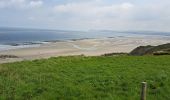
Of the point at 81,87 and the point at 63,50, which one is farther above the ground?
the point at 81,87

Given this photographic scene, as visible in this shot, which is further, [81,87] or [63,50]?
[63,50]

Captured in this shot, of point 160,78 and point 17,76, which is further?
point 17,76

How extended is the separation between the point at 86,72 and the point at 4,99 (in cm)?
755

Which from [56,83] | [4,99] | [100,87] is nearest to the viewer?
[4,99]

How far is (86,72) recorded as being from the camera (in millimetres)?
18359

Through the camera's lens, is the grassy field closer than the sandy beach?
Yes

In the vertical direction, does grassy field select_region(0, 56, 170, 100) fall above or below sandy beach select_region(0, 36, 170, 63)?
above

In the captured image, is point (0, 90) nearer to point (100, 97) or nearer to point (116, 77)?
point (100, 97)

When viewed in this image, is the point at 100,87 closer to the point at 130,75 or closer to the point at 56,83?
the point at 56,83

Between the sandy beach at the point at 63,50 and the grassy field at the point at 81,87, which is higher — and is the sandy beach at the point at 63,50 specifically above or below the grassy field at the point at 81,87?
below

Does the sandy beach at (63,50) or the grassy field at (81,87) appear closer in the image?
the grassy field at (81,87)

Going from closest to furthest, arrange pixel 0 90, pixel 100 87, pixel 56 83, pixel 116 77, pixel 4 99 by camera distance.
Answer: pixel 4 99, pixel 0 90, pixel 100 87, pixel 56 83, pixel 116 77

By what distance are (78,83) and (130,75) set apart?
347 cm

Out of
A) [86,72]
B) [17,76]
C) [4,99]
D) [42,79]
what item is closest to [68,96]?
[4,99]
